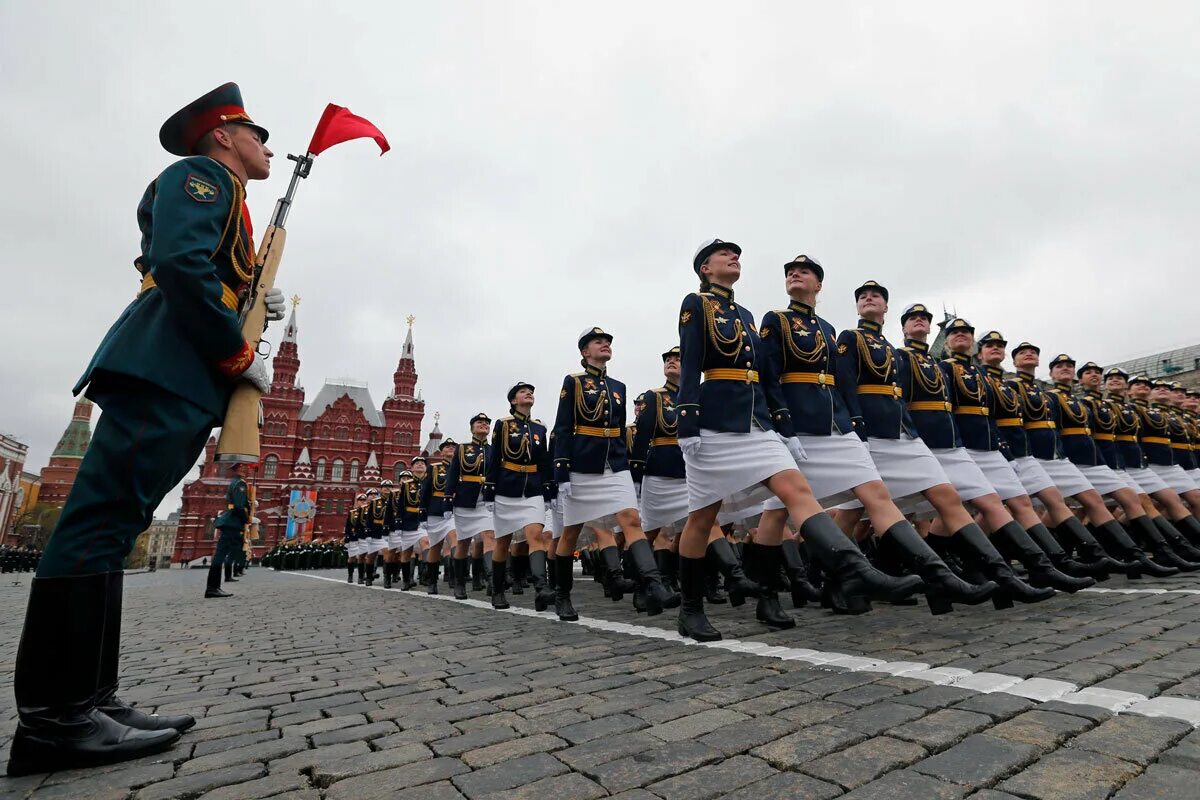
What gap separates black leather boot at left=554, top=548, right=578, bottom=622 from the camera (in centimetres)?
568

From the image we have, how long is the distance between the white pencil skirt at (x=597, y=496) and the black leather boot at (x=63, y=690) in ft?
13.0

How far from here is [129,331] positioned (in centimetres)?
248

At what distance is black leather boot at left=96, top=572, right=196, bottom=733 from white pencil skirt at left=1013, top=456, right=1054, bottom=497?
7.08m

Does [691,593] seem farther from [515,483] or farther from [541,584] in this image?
[515,483]

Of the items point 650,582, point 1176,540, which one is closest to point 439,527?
point 650,582

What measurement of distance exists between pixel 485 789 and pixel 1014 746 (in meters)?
1.56

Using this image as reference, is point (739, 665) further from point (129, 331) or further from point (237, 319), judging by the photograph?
point (129, 331)

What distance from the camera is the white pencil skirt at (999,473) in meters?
5.65

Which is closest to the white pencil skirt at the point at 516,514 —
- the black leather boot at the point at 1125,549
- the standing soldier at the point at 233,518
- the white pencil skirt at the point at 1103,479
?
the black leather boot at the point at 1125,549

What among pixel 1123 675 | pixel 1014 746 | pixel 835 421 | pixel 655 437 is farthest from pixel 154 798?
pixel 655 437

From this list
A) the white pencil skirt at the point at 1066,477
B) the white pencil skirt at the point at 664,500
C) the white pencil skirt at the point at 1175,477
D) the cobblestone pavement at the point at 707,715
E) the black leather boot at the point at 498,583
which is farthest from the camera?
the white pencil skirt at the point at 1175,477

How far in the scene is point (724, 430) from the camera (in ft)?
13.5

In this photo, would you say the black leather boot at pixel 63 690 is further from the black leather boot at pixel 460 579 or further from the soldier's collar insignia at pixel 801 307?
the black leather boot at pixel 460 579

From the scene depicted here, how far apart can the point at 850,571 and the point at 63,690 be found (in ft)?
11.3
